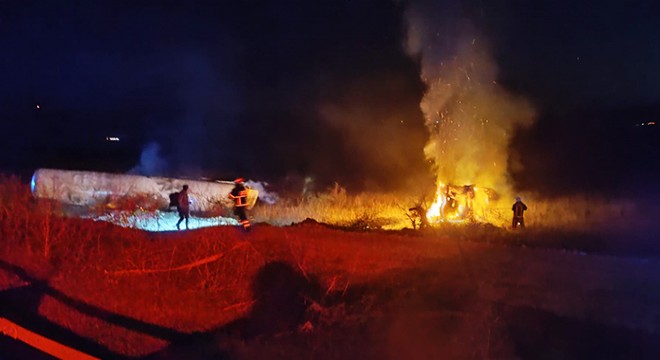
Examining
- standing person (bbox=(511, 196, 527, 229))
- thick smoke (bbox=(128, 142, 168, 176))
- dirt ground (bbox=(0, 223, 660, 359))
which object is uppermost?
thick smoke (bbox=(128, 142, 168, 176))

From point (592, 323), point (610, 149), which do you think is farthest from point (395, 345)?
point (610, 149)

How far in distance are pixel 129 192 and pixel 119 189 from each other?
0.34 m

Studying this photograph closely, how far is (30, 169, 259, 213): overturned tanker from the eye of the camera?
51.9 feet

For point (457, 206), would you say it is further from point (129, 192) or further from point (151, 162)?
point (151, 162)

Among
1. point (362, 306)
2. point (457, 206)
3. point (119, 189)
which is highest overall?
point (119, 189)

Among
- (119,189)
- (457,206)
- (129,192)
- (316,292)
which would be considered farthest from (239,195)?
(316,292)

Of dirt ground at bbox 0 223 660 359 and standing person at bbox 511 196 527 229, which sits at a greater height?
standing person at bbox 511 196 527 229

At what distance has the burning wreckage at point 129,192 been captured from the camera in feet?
51.0

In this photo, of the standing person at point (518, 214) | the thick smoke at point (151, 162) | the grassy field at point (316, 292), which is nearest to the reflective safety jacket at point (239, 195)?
the grassy field at point (316, 292)

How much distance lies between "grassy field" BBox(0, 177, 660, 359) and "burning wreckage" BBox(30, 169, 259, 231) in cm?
304

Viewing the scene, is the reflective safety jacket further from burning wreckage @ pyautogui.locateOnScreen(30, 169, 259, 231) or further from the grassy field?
the grassy field

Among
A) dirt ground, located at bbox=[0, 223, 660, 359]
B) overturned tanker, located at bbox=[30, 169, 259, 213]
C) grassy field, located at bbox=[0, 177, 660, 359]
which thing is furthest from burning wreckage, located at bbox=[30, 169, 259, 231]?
dirt ground, located at bbox=[0, 223, 660, 359]

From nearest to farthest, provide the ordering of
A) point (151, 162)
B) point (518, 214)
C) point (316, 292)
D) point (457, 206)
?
point (316, 292) < point (518, 214) < point (457, 206) < point (151, 162)

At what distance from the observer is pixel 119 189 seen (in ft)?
54.9
